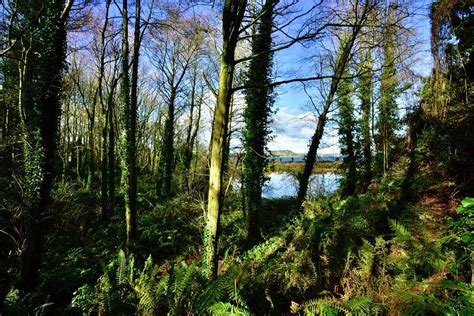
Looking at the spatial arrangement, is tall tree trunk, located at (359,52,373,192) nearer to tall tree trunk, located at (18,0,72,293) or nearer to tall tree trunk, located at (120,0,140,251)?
tall tree trunk, located at (120,0,140,251)

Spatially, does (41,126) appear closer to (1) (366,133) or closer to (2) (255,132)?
(2) (255,132)

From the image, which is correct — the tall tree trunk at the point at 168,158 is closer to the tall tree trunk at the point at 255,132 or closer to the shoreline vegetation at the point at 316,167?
the shoreline vegetation at the point at 316,167

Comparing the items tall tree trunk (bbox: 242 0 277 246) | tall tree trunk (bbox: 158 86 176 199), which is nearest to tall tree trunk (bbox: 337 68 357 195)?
tall tree trunk (bbox: 242 0 277 246)

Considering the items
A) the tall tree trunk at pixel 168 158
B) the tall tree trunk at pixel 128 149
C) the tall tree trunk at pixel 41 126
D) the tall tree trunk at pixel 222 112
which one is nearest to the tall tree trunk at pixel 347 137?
the tall tree trunk at pixel 128 149

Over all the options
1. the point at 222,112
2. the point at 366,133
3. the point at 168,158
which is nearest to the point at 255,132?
the point at 222,112

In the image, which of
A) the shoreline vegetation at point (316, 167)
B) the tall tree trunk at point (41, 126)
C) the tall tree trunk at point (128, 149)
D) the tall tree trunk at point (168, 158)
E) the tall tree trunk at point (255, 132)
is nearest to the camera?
the tall tree trunk at point (41, 126)

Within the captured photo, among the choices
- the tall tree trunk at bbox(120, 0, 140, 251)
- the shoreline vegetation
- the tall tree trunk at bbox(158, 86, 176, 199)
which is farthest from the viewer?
the tall tree trunk at bbox(158, 86, 176, 199)

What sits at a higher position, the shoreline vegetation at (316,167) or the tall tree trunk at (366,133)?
the tall tree trunk at (366,133)

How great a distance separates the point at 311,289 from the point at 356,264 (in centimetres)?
133

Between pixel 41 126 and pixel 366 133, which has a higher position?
pixel 366 133

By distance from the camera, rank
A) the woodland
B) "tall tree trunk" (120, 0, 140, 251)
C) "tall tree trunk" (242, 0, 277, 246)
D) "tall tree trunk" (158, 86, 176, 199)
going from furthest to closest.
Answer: "tall tree trunk" (158, 86, 176, 199) → "tall tree trunk" (242, 0, 277, 246) → "tall tree trunk" (120, 0, 140, 251) → the woodland

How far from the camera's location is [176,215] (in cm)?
1312

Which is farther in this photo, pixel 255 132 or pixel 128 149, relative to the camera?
pixel 255 132

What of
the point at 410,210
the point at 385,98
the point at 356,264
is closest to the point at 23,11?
the point at 356,264
